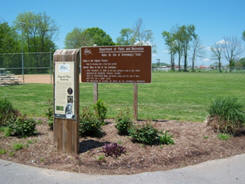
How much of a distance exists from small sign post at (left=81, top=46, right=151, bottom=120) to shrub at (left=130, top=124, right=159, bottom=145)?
235cm

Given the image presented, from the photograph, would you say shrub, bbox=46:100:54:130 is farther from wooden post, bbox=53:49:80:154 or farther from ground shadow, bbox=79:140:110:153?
wooden post, bbox=53:49:80:154

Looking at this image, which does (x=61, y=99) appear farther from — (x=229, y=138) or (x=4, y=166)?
(x=229, y=138)

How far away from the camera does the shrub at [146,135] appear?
5377 millimetres

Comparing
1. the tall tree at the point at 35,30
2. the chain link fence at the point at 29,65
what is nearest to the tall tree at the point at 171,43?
the tall tree at the point at 35,30

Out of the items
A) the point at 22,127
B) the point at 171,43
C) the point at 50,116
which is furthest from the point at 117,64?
the point at 171,43

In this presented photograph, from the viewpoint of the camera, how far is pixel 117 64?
7727mm

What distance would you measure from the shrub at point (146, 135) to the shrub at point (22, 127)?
7.68 feet

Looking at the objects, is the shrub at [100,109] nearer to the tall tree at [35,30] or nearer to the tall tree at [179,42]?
the tall tree at [35,30]

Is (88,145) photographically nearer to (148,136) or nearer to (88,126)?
(88,126)

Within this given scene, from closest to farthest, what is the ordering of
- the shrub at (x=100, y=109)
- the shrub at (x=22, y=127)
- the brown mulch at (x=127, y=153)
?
the brown mulch at (x=127, y=153) → the shrub at (x=22, y=127) → the shrub at (x=100, y=109)

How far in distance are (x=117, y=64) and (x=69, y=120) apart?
3138 millimetres

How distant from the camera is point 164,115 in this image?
917 cm

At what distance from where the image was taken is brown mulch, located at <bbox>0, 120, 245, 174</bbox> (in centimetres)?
447

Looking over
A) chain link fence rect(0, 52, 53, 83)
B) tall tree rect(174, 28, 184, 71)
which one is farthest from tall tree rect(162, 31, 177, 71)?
chain link fence rect(0, 52, 53, 83)
